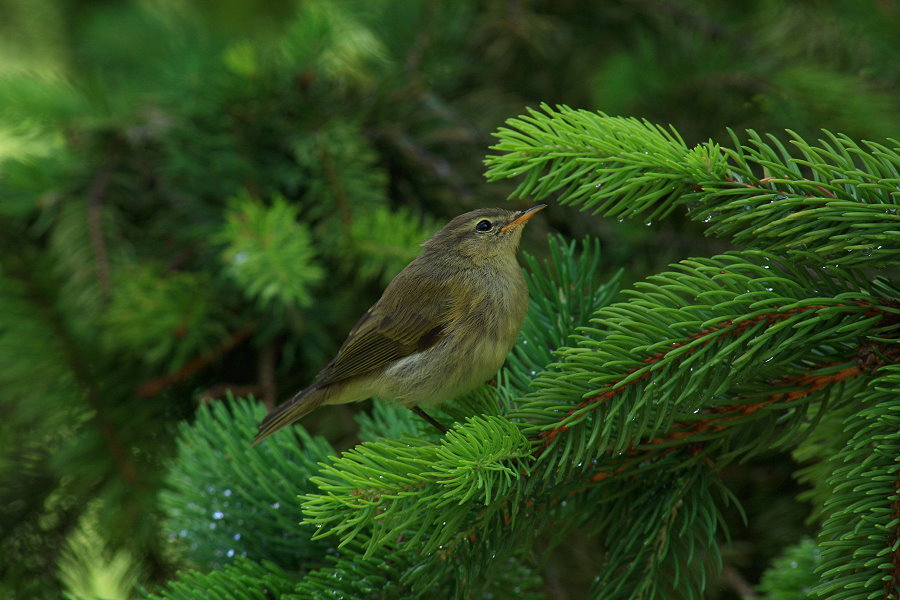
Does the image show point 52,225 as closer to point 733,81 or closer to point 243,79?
point 243,79

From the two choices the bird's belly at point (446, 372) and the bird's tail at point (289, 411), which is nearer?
the bird's tail at point (289, 411)

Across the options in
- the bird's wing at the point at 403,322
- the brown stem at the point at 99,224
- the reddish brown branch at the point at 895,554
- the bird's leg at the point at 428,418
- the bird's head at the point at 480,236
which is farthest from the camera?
the brown stem at the point at 99,224

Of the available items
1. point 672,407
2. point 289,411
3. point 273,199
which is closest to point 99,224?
point 273,199

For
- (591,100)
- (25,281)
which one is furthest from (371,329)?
(591,100)

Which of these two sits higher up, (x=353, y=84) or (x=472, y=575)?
(x=353, y=84)

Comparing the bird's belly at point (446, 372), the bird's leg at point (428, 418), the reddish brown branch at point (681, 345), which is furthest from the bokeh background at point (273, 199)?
the reddish brown branch at point (681, 345)

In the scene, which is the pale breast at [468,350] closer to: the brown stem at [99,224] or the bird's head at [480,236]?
the bird's head at [480,236]

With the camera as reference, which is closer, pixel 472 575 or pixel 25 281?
pixel 472 575
